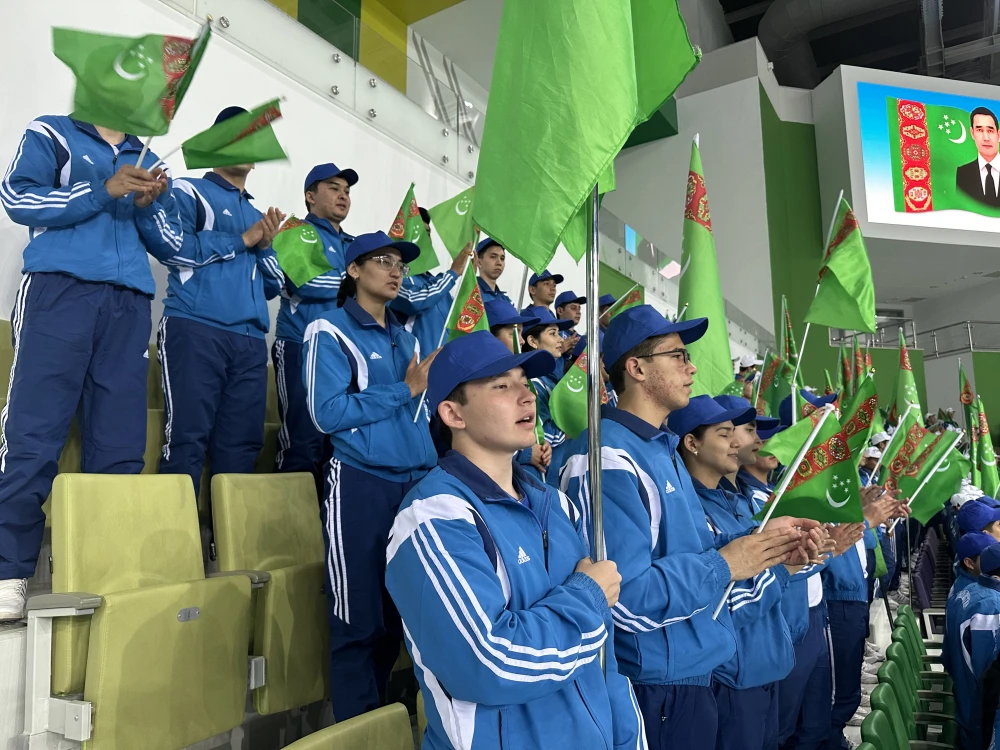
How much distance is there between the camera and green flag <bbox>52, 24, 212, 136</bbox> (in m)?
2.30

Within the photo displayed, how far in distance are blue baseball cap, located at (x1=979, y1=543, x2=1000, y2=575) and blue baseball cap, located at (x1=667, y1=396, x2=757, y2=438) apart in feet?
5.03

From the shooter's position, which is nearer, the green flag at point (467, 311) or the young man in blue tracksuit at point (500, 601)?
the young man in blue tracksuit at point (500, 601)

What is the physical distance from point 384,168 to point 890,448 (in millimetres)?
3657

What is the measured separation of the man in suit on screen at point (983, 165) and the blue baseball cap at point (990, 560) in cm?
1187

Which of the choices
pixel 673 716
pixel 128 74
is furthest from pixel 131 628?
pixel 128 74

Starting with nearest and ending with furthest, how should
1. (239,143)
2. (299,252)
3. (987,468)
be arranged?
(239,143)
(299,252)
(987,468)

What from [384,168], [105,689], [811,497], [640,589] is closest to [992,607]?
[811,497]

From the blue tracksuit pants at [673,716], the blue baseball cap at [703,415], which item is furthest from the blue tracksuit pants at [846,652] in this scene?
the blue tracksuit pants at [673,716]

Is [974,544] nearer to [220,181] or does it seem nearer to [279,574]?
[279,574]

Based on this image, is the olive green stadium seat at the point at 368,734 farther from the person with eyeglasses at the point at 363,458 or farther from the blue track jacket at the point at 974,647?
the blue track jacket at the point at 974,647

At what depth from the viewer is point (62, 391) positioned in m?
2.43

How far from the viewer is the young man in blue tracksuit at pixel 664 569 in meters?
1.80

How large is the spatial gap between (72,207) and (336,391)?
1001 millimetres

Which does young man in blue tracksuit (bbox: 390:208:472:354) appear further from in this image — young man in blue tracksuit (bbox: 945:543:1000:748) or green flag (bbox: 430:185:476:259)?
young man in blue tracksuit (bbox: 945:543:1000:748)
